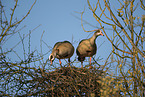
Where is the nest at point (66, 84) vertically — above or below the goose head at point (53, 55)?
below

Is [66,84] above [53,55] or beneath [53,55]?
beneath

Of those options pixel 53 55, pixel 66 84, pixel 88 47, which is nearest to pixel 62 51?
pixel 53 55

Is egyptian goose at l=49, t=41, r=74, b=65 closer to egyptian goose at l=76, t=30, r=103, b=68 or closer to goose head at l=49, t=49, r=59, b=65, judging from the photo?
goose head at l=49, t=49, r=59, b=65

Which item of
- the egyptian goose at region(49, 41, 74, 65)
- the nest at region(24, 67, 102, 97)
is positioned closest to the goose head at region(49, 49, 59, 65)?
the egyptian goose at region(49, 41, 74, 65)

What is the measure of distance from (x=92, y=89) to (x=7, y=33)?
1057mm

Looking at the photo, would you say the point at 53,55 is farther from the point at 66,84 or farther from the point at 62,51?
the point at 66,84

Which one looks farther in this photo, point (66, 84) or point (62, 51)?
point (62, 51)

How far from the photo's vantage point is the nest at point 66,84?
8.10 ft

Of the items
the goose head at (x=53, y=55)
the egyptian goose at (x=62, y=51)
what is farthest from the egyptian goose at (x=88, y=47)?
the goose head at (x=53, y=55)

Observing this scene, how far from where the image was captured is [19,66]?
2.59 metres

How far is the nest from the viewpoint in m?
2.47

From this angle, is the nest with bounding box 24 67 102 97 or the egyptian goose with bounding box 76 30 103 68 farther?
the egyptian goose with bounding box 76 30 103 68

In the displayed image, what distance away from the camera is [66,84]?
8.22 feet

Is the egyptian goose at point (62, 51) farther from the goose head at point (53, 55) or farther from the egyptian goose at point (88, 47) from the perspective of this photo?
the egyptian goose at point (88, 47)
